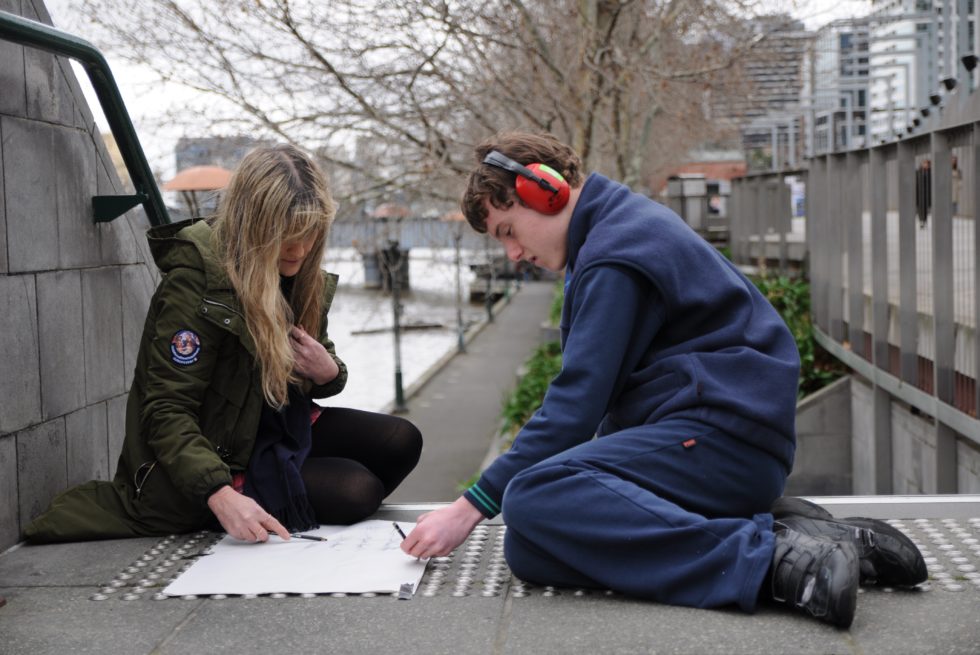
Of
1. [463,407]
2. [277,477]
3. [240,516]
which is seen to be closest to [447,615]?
[240,516]

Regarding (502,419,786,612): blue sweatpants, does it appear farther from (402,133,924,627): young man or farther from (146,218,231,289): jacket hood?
(146,218,231,289): jacket hood

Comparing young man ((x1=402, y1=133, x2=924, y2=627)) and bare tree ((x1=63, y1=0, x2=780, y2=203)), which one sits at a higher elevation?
bare tree ((x1=63, y1=0, x2=780, y2=203))

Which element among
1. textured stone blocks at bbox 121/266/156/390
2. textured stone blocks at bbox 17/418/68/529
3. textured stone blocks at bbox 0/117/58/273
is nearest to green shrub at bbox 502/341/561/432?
textured stone blocks at bbox 121/266/156/390

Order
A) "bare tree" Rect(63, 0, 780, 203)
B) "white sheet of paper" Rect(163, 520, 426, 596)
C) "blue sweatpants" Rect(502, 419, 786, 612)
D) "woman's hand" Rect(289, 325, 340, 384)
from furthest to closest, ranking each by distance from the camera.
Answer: "bare tree" Rect(63, 0, 780, 203), "woman's hand" Rect(289, 325, 340, 384), "white sheet of paper" Rect(163, 520, 426, 596), "blue sweatpants" Rect(502, 419, 786, 612)

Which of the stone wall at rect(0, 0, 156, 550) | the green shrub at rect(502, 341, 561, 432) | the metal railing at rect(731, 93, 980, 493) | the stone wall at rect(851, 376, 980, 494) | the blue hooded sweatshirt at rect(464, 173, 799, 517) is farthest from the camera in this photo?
the green shrub at rect(502, 341, 561, 432)

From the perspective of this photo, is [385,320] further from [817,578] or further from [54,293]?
[817,578]

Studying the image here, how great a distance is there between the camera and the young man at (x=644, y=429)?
309 cm

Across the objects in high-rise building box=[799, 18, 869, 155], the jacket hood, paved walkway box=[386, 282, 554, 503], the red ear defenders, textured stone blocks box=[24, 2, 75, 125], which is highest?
high-rise building box=[799, 18, 869, 155]

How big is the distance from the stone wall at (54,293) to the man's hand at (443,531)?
143 centimetres

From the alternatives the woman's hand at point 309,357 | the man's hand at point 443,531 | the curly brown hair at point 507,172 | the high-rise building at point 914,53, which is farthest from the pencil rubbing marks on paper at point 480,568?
the high-rise building at point 914,53

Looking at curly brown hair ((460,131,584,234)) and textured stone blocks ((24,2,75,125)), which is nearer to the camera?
curly brown hair ((460,131,584,234))

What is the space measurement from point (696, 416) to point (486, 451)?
13476 millimetres

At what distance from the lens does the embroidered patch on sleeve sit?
3771 mm

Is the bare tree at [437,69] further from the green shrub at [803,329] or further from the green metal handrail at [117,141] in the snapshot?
the green metal handrail at [117,141]
